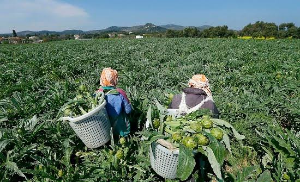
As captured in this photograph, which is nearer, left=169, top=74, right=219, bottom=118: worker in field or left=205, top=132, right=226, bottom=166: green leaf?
left=205, top=132, right=226, bottom=166: green leaf

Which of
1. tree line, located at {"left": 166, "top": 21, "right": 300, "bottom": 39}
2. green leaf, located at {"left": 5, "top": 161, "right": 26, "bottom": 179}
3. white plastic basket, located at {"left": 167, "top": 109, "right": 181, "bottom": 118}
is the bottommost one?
green leaf, located at {"left": 5, "top": 161, "right": 26, "bottom": 179}

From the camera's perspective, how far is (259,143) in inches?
132

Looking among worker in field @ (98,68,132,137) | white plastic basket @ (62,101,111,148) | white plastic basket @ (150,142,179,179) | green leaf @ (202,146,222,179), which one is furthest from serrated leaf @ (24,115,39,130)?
green leaf @ (202,146,222,179)

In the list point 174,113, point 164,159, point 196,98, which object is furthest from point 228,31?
point 164,159

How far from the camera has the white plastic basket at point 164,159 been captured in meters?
2.39

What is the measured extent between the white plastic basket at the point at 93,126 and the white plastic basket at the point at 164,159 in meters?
0.87

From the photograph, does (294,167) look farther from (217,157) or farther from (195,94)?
(195,94)

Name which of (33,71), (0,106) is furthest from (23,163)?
(33,71)

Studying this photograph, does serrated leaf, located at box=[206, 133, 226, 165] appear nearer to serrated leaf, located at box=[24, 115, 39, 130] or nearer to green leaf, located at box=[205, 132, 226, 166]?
green leaf, located at box=[205, 132, 226, 166]

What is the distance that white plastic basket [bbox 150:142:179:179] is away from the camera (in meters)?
2.39

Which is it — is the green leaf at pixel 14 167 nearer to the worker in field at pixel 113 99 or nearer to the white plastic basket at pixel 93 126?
the white plastic basket at pixel 93 126

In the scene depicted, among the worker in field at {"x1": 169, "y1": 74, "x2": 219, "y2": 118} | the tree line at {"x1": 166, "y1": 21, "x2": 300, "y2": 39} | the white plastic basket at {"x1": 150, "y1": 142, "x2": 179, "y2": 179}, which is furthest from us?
the tree line at {"x1": 166, "y1": 21, "x2": 300, "y2": 39}

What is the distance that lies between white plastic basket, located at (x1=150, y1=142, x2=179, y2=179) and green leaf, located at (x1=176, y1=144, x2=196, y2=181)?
0.16 meters

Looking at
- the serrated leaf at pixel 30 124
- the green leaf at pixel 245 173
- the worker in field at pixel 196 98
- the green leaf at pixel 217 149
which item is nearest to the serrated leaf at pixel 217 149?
the green leaf at pixel 217 149
